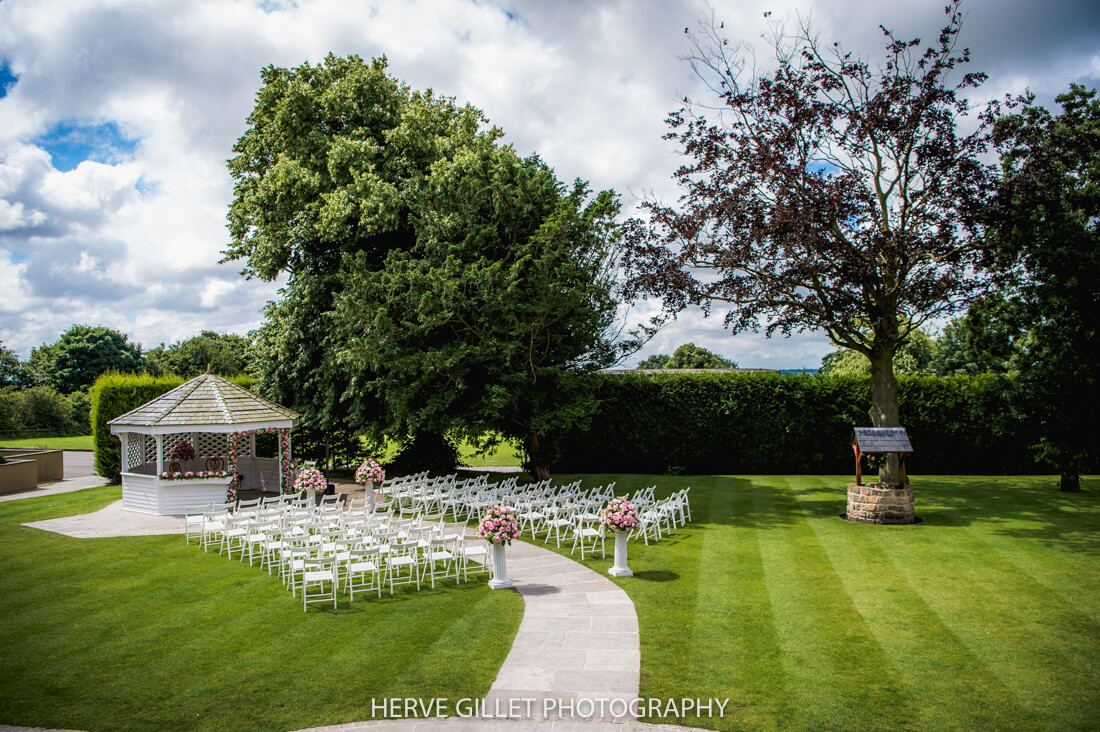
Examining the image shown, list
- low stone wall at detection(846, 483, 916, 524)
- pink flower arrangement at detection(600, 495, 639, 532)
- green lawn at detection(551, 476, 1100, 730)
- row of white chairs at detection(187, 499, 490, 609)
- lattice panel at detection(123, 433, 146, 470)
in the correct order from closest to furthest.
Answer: green lawn at detection(551, 476, 1100, 730)
row of white chairs at detection(187, 499, 490, 609)
pink flower arrangement at detection(600, 495, 639, 532)
low stone wall at detection(846, 483, 916, 524)
lattice panel at detection(123, 433, 146, 470)

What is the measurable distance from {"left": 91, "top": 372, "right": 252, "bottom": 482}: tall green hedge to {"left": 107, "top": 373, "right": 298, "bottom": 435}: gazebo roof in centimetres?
459

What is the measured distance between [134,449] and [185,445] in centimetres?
146

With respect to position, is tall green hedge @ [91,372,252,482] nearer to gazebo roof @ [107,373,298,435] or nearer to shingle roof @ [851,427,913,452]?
gazebo roof @ [107,373,298,435]

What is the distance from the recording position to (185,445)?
20.5 metres

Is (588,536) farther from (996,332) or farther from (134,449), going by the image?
(134,449)

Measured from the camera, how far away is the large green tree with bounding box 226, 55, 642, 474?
18.0m

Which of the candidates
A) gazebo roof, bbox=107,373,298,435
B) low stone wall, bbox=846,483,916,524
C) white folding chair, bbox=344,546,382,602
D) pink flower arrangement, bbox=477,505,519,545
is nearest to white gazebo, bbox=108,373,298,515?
gazebo roof, bbox=107,373,298,435

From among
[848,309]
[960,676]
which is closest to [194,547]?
[960,676]

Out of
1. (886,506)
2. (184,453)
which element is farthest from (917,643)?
(184,453)

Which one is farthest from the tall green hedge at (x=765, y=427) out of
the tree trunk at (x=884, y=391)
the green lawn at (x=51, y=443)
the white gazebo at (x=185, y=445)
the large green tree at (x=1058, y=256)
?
the green lawn at (x=51, y=443)

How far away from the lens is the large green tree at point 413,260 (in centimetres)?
1797

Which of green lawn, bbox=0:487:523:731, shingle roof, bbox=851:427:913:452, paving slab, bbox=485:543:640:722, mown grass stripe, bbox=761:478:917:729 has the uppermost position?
shingle roof, bbox=851:427:913:452

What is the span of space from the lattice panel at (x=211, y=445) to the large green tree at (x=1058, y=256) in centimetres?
2428

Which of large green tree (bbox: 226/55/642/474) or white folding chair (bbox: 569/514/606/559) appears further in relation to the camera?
large green tree (bbox: 226/55/642/474)
